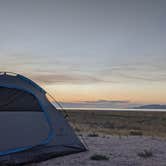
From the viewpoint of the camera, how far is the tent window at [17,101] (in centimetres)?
1016

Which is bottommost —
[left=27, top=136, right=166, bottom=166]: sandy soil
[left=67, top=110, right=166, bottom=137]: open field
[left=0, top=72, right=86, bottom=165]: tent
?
[left=67, top=110, right=166, bottom=137]: open field

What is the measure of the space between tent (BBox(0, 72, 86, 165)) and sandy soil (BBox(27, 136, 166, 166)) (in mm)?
391

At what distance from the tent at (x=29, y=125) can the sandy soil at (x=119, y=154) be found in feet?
1.28

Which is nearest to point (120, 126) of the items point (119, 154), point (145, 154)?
point (119, 154)

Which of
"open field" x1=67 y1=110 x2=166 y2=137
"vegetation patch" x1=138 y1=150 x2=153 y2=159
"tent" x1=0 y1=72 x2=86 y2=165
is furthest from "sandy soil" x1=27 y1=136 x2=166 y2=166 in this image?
"open field" x1=67 y1=110 x2=166 y2=137

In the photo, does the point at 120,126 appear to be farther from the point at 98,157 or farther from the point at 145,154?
the point at 98,157

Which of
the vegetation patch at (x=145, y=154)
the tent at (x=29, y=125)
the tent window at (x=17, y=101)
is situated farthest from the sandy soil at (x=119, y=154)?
the tent window at (x=17, y=101)

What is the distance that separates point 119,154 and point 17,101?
346 centimetres

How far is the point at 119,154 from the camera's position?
11062 millimetres

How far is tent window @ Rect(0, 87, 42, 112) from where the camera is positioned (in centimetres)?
1016

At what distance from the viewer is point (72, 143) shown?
11.0m

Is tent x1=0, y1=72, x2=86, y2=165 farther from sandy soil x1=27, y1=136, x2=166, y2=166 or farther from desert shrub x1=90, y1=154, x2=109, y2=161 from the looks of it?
desert shrub x1=90, y1=154, x2=109, y2=161

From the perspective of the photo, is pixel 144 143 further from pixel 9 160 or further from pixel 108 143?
pixel 9 160

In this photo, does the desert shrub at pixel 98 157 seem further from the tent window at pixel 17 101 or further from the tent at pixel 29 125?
the tent window at pixel 17 101
